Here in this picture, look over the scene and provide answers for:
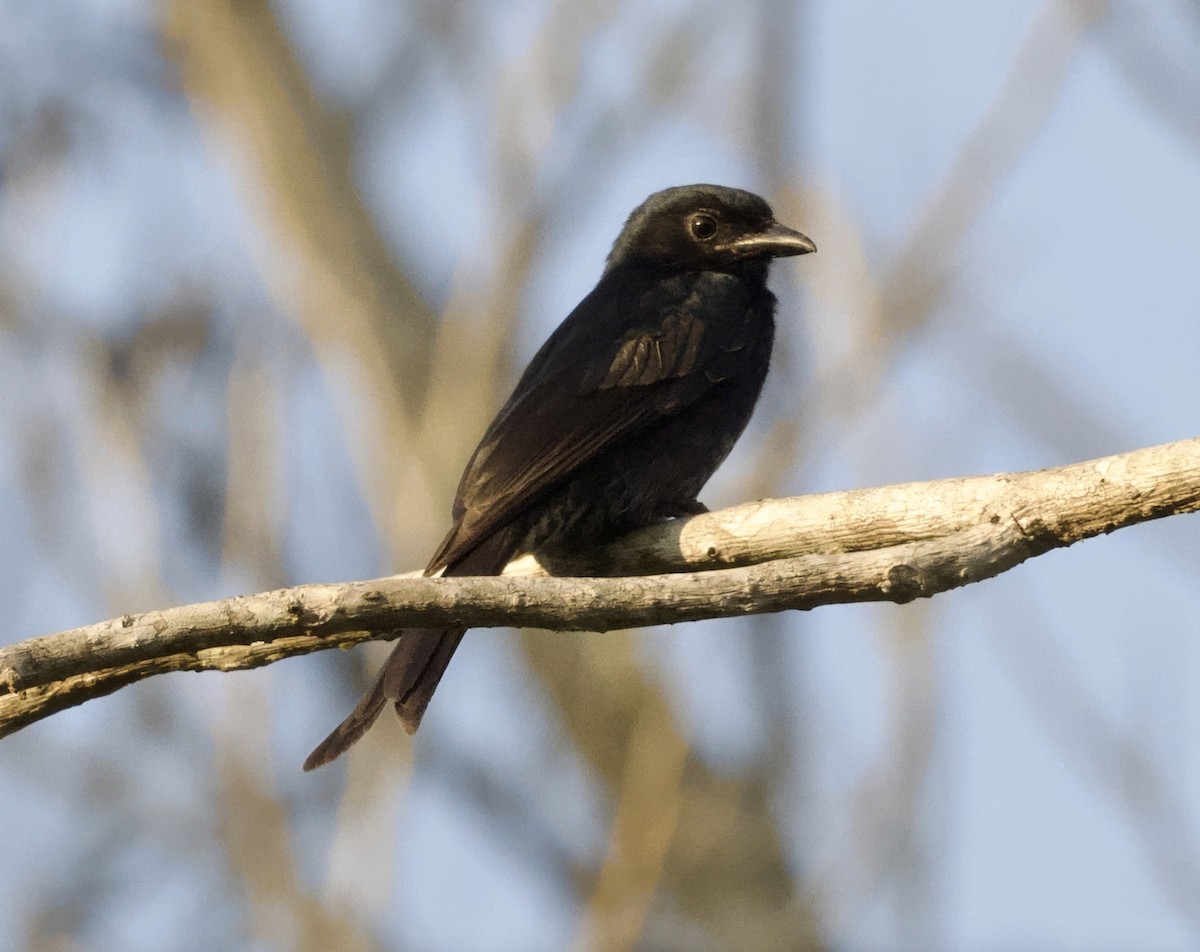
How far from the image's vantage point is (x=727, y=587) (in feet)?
10.2

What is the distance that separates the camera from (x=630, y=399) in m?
4.78

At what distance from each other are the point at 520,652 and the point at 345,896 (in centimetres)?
323

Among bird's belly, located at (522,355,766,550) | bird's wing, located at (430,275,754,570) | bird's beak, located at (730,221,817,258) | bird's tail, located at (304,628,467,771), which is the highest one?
bird's beak, located at (730,221,817,258)

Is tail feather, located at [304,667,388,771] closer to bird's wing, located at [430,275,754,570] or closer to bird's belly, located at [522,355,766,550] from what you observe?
bird's wing, located at [430,275,754,570]

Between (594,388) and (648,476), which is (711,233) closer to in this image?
(594,388)

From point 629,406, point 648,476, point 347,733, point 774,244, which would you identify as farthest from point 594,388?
point 347,733

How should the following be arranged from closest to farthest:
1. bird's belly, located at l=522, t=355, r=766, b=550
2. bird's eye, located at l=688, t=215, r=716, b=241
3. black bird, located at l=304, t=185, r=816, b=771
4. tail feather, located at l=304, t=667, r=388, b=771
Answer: tail feather, located at l=304, t=667, r=388, b=771
black bird, located at l=304, t=185, r=816, b=771
bird's belly, located at l=522, t=355, r=766, b=550
bird's eye, located at l=688, t=215, r=716, b=241

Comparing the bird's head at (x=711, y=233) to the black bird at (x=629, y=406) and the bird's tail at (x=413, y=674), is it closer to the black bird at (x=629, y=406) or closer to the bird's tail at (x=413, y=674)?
the black bird at (x=629, y=406)

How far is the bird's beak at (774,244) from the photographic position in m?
5.47

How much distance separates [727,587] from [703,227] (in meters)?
2.77

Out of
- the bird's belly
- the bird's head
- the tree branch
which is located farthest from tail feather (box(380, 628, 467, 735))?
the bird's head

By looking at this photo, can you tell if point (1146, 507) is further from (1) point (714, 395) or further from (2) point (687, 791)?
(2) point (687, 791)

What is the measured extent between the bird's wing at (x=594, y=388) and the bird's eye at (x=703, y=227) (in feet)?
1.03

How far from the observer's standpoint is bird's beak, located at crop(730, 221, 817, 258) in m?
5.47
